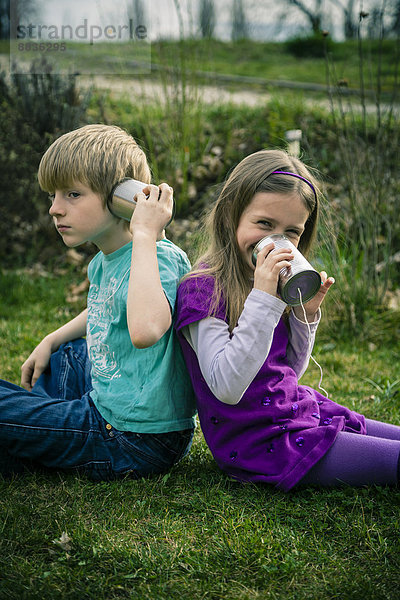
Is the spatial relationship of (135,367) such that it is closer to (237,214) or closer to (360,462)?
(237,214)

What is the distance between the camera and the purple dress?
224cm

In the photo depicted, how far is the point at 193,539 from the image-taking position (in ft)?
6.82

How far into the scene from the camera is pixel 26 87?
565cm

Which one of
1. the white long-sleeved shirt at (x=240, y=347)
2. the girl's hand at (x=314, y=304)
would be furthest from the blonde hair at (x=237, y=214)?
the girl's hand at (x=314, y=304)

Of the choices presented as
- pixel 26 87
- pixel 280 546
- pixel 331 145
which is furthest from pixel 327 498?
pixel 331 145

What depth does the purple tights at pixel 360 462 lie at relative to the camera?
2293 millimetres

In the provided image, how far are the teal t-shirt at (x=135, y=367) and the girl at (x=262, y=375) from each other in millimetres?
81

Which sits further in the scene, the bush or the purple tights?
the bush

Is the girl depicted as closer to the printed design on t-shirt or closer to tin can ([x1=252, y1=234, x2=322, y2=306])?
tin can ([x1=252, y1=234, x2=322, y2=306])

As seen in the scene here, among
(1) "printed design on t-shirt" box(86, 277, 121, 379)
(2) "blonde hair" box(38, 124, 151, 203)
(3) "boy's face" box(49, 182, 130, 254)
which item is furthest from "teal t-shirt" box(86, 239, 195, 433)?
(2) "blonde hair" box(38, 124, 151, 203)

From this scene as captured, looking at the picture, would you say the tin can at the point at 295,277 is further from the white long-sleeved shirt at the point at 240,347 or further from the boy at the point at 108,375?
the boy at the point at 108,375

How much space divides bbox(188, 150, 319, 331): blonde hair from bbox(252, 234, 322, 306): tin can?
20cm

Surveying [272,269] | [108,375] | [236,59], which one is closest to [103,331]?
[108,375]

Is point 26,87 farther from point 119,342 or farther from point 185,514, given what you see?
point 185,514
